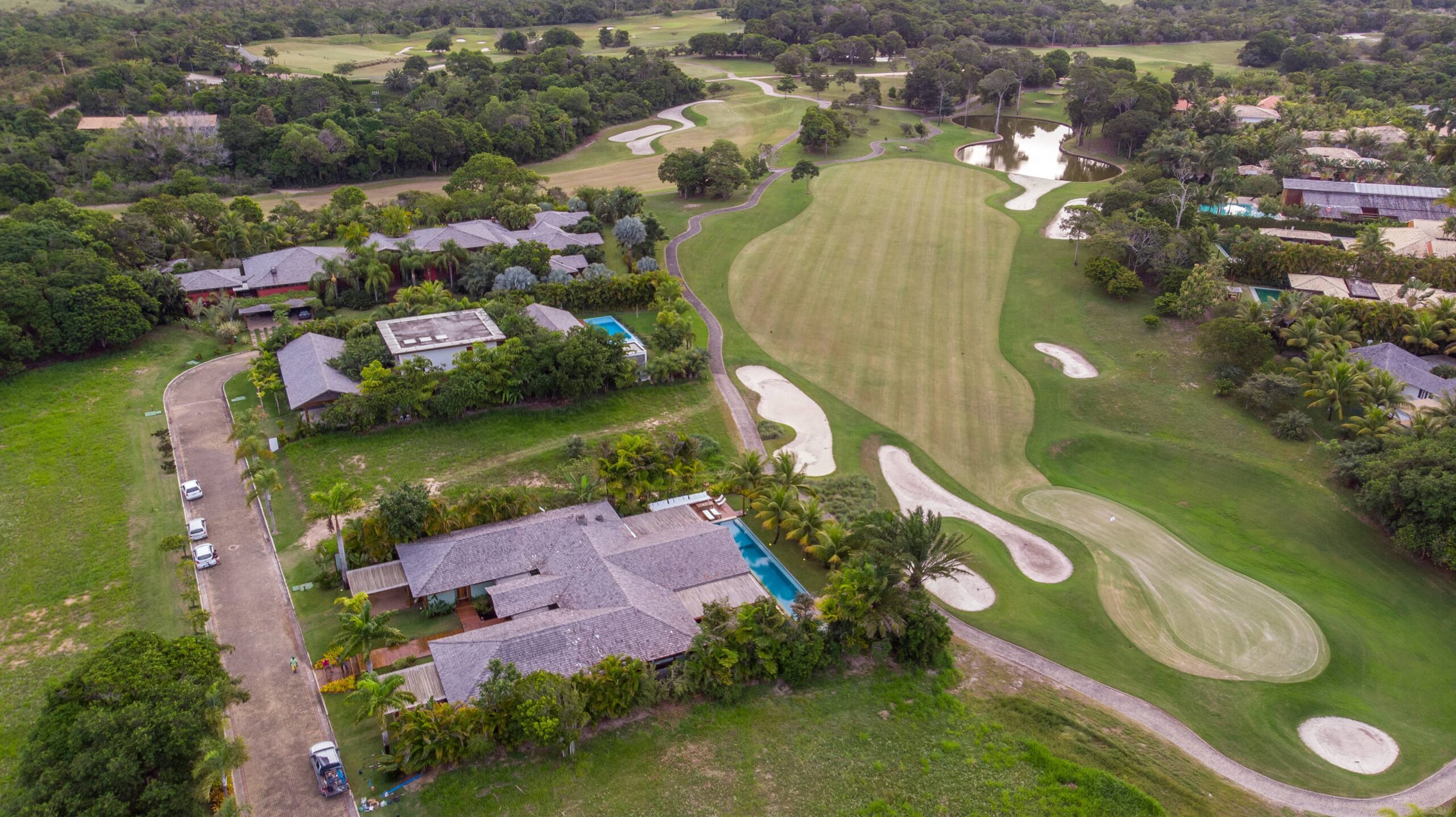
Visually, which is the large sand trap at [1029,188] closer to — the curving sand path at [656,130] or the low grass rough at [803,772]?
the curving sand path at [656,130]

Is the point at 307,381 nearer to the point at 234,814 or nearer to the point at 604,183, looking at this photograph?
the point at 234,814

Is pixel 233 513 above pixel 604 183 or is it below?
below

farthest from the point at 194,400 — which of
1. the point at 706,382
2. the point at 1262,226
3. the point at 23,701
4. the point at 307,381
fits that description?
the point at 1262,226

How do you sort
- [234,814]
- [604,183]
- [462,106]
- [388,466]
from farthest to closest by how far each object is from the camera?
1. [462,106]
2. [604,183]
3. [388,466]
4. [234,814]

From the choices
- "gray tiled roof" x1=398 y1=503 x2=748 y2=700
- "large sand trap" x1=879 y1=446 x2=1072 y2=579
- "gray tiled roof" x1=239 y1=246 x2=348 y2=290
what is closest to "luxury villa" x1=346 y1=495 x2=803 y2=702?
"gray tiled roof" x1=398 y1=503 x2=748 y2=700

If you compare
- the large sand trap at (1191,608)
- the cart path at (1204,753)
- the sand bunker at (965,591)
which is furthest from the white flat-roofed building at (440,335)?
the large sand trap at (1191,608)
